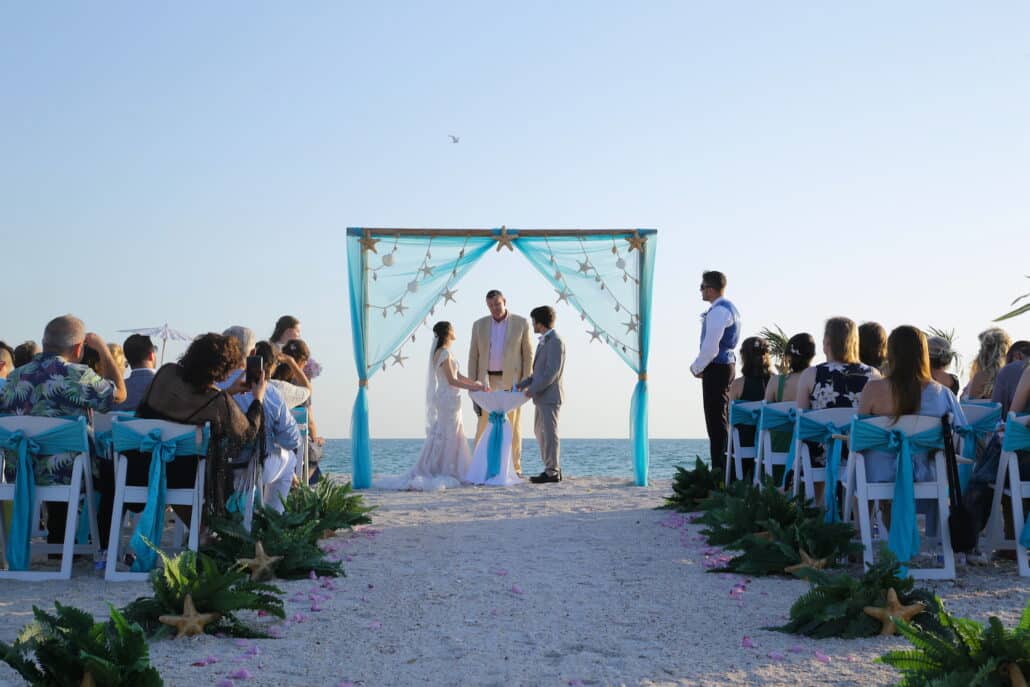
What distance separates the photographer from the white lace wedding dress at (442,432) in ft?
36.0

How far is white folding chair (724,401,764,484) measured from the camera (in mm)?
7758

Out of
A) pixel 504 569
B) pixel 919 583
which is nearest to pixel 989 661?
pixel 919 583

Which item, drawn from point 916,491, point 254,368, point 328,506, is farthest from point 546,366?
point 916,491

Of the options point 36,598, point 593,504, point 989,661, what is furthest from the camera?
point 593,504

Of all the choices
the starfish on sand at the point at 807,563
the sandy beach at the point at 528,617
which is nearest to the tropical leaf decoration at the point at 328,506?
the sandy beach at the point at 528,617

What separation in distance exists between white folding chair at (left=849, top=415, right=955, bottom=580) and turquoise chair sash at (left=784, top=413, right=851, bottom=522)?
0.49 meters

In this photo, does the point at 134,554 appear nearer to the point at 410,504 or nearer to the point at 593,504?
the point at 410,504

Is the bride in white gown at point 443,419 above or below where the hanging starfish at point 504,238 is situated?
below

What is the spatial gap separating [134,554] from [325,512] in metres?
1.50

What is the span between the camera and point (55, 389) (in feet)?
18.0

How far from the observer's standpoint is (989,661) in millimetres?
2797

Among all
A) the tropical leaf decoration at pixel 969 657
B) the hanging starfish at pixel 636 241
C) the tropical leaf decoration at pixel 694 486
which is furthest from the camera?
the hanging starfish at pixel 636 241

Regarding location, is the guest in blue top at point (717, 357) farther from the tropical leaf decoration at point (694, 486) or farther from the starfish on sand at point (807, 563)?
the starfish on sand at point (807, 563)

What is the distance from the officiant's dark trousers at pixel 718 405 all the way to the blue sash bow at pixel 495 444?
253cm
